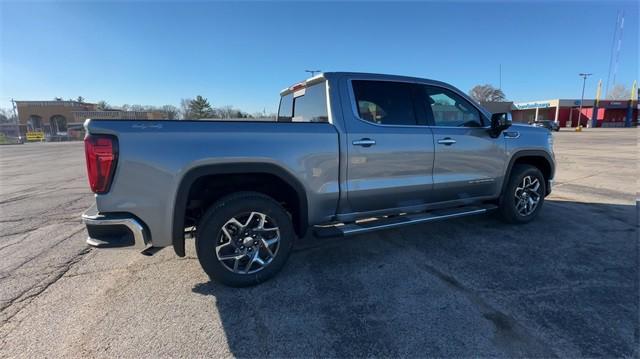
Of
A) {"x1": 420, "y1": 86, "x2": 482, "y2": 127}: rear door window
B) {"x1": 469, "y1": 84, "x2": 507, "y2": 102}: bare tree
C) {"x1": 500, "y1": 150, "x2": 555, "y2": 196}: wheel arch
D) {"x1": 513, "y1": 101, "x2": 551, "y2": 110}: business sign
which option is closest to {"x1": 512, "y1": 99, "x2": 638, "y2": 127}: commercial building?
{"x1": 513, "y1": 101, "x2": 551, "y2": 110}: business sign

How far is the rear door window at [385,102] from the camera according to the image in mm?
3380

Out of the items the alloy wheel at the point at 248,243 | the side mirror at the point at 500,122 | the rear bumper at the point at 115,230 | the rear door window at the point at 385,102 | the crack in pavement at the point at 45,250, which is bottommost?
the crack in pavement at the point at 45,250

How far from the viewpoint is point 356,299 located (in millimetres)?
2736

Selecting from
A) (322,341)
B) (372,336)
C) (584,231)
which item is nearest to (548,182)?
(584,231)

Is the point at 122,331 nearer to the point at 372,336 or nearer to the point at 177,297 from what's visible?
the point at 177,297

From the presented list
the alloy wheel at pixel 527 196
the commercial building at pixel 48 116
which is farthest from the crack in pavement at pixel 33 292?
the commercial building at pixel 48 116

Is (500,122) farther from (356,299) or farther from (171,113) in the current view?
(171,113)

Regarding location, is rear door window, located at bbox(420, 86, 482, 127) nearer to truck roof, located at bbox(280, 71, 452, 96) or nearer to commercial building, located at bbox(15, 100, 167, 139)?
truck roof, located at bbox(280, 71, 452, 96)

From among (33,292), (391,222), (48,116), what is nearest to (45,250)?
(33,292)

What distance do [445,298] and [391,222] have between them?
3.13 feet

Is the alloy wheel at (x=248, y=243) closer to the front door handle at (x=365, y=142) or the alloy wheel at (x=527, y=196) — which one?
the front door handle at (x=365, y=142)

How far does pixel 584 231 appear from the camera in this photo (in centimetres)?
Answer: 430

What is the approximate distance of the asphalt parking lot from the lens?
86.6 inches

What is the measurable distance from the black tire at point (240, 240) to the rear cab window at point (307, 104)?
3.64ft
